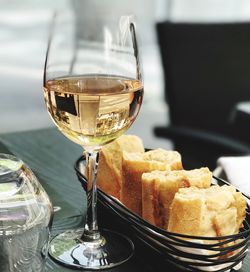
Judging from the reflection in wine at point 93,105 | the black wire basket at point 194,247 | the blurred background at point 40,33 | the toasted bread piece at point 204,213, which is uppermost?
the reflection in wine at point 93,105

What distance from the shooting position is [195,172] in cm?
54

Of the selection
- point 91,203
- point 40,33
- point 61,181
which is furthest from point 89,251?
point 40,33

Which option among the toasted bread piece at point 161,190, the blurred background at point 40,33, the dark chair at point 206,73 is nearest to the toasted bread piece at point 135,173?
the toasted bread piece at point 161,190

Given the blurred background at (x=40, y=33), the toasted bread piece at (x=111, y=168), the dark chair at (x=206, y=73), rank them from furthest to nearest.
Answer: the blurred background at (x=40, y=33)
the dark chair at (x=206, y=73)
the toasted bread piece at (x=111, y=168)

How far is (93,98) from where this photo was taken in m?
0.51

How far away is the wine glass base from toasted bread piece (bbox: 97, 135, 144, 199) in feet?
0.14

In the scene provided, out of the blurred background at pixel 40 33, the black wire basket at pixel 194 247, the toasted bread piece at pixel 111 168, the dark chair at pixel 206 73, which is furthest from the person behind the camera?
the blurred background at pixel 40 33

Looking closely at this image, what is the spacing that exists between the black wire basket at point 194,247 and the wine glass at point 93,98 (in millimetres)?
48

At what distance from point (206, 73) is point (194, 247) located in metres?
1.06

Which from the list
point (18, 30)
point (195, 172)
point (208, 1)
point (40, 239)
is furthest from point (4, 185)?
point (18, 30)

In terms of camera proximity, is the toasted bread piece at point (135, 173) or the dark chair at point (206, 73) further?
the dark chair at point (206, 73)

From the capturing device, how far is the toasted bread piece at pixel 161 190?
518mm

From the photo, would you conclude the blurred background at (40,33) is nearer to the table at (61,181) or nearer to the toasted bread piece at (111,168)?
the table at (61,181)

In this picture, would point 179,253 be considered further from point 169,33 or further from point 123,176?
point 169,33
